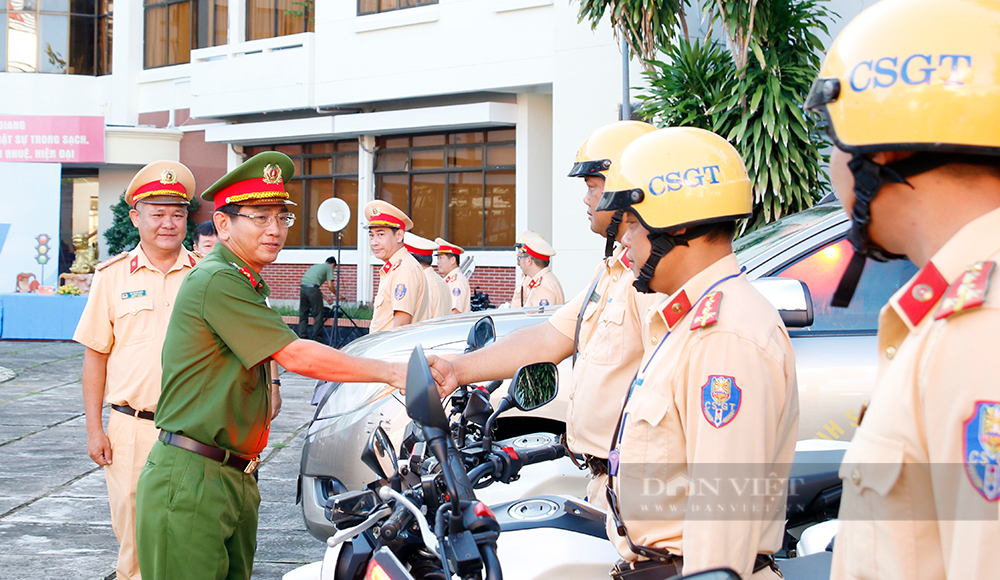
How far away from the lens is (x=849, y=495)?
1202 mm

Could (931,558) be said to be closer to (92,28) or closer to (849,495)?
(849,495)

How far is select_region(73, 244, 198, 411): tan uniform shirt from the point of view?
13.9 feet

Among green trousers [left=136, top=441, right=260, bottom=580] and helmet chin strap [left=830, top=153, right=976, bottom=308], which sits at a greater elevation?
helmet chin strap [left=830, top=153, right=976, bottom=308]

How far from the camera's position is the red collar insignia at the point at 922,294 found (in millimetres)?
1125

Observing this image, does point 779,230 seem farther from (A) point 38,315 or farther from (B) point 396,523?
(A) point 38,315

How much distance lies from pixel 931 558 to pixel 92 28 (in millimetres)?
27857

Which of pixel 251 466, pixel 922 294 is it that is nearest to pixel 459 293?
pixel 251 466

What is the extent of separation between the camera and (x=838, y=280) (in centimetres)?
413

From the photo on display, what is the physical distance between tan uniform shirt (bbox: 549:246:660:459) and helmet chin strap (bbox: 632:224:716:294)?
2.58 ft

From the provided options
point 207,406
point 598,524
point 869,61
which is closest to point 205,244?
point 207,406

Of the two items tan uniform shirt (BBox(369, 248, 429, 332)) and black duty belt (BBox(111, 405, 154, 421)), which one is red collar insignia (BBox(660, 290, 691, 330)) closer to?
black duty belt (BBox(111, 405, 154, 421))

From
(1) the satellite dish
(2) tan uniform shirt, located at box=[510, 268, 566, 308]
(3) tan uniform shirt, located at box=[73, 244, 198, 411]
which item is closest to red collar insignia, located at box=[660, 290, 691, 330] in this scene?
(3) tan uniform shirt, located at box=[73, 244, 198, 411]

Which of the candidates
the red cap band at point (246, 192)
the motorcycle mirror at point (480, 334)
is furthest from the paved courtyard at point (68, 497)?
the motorcycle mirror at point (480, 334)

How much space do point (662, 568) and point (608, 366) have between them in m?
1.18
